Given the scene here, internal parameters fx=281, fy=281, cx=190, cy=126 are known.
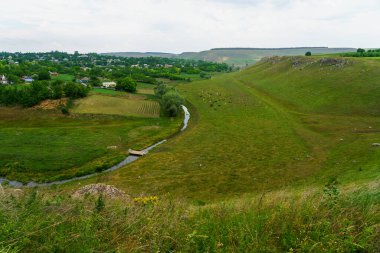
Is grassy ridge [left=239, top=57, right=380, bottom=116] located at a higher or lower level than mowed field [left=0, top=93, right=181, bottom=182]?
higher

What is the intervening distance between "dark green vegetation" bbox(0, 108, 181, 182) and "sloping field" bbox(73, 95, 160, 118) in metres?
5.23

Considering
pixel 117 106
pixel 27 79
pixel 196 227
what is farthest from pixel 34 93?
pixel 196 227

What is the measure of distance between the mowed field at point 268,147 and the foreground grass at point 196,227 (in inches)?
215

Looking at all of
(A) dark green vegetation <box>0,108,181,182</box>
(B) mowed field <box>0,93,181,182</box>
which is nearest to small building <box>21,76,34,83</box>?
(B) mowed field <box>0,93,181,182</box>

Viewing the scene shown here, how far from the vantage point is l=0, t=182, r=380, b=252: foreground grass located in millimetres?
7848

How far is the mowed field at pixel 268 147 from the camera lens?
125ft

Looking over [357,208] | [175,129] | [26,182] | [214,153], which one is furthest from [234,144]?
[357,208]

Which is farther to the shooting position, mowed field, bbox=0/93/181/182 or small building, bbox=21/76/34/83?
small building, bbox=21/76/34/83

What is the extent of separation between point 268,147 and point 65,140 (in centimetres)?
4157

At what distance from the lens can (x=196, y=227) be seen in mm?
9438

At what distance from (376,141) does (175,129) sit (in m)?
42.0

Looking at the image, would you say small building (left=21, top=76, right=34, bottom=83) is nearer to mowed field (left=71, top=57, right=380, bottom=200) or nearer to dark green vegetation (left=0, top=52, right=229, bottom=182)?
dark green vegetation (left=0, top=52, right=229, bottom=182)

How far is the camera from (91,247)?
309 inches

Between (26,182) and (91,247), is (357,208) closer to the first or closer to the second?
(91,247)
